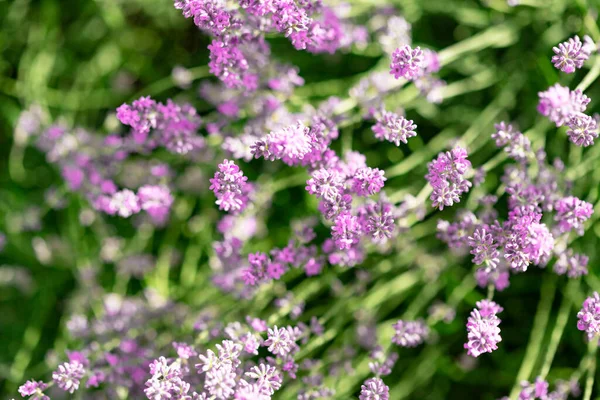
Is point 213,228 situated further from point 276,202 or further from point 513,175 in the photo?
point 513,175

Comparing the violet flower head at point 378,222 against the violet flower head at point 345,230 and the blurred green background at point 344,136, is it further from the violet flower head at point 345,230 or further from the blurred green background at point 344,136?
the blurred green background at point 344,136

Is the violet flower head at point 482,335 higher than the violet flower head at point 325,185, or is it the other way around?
the violet flower head at point 325,185

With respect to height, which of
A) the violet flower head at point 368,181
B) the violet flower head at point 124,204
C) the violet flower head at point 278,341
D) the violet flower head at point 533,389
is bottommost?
the violet flower head at point 533,389

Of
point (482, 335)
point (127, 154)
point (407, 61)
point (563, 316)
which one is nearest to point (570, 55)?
point (407, 61)

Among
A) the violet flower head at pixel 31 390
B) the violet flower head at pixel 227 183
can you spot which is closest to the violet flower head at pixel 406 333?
the violet flower head at pixel 227 183

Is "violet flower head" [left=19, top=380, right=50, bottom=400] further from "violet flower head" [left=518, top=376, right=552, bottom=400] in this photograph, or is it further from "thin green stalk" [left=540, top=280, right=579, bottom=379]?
"thin green stalk" [left=540, top=280, right=579, bottom=379]

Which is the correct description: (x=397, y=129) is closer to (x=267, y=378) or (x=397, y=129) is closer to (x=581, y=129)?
(x=581, y=129)

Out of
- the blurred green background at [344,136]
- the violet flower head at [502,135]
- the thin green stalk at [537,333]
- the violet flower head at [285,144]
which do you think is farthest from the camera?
the blurred green background at [344,136]

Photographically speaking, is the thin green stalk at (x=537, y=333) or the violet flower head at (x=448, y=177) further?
the thin green stalk at (x=537, y=333)
